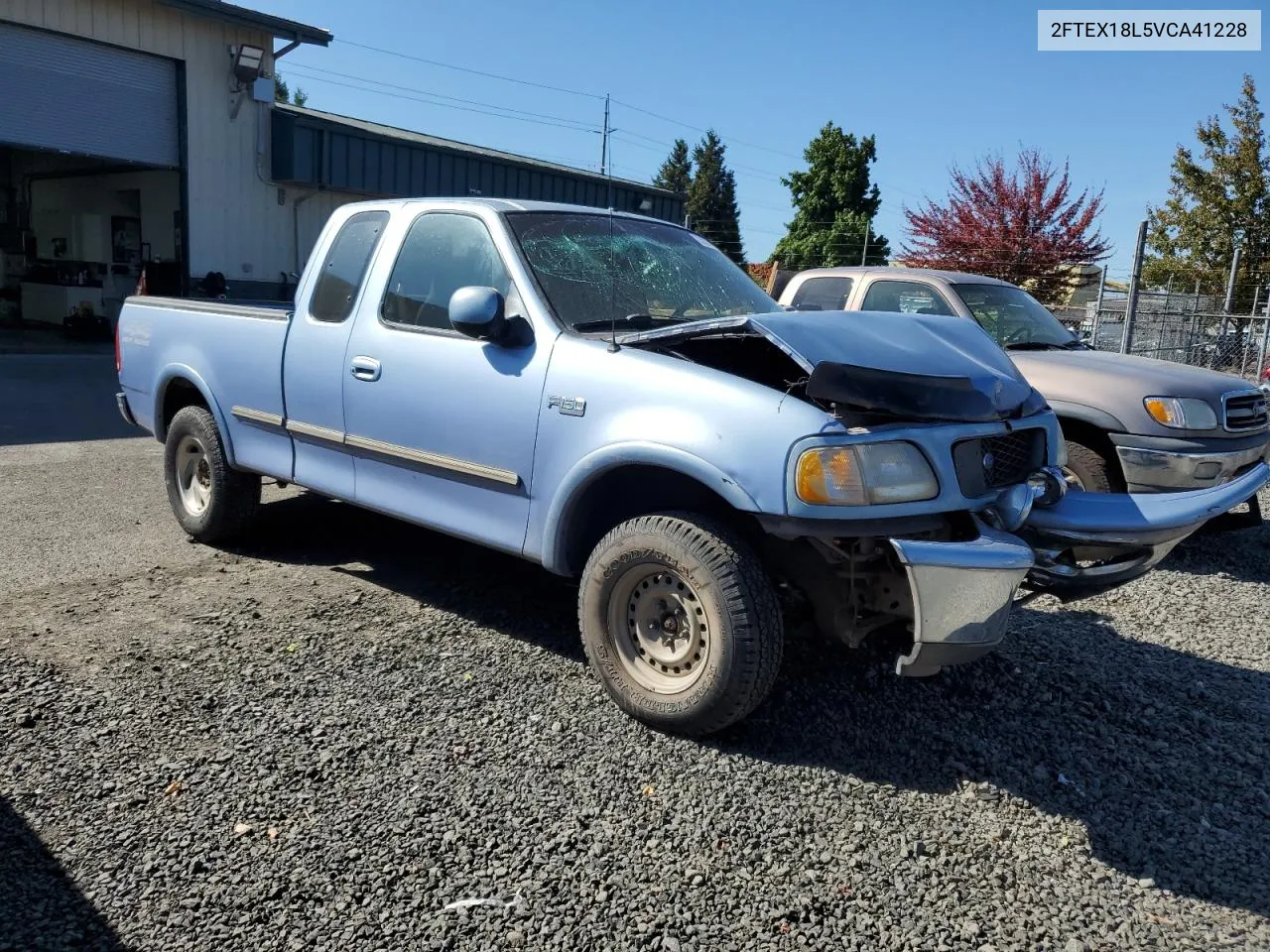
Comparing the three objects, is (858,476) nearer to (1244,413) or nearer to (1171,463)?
(1171,463)

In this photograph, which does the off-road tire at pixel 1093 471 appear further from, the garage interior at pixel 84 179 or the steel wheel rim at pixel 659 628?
the garage interior at pixel 84 179

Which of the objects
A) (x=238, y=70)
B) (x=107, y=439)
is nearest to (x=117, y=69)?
(x=238, y=70)

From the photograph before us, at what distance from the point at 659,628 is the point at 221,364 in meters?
3.18

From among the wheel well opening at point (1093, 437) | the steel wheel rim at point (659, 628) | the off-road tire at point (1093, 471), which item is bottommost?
the steel wheel rim at point (659, 628)

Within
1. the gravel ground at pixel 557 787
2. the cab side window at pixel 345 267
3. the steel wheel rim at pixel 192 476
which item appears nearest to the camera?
the gravel ground at pixel 557 787

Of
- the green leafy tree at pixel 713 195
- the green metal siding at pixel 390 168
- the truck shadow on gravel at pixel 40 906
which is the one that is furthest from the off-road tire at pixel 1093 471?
the green leafy tree at pixel 713 195

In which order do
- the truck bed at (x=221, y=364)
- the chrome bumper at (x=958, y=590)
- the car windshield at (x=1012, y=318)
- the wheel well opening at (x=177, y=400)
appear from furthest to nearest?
the car windshield at (x=1012, y=318) → the wheel well opening at (x=177, y=400) → the truck bed at (x=221, y=364) → the chrome bumper at (x=958, y=590)

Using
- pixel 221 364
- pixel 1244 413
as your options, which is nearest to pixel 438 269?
pixel 221 364

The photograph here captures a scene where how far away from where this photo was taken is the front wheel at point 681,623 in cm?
329

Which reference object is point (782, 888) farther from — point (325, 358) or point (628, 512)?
point (325, 358)

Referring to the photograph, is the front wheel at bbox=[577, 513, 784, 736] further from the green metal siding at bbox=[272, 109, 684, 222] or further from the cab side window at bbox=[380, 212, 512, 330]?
the green metal siding at bbox=[272, 109, 684, 222]

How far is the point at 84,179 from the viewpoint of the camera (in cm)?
2189

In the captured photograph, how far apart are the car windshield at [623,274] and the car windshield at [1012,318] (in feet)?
9.48

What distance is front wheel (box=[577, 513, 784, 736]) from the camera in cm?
329
